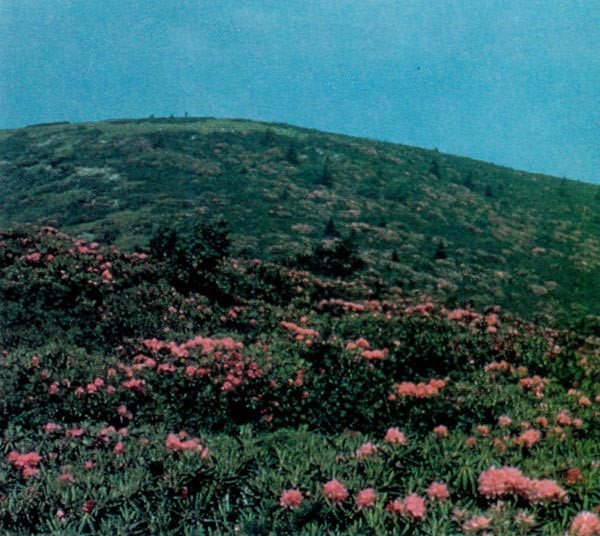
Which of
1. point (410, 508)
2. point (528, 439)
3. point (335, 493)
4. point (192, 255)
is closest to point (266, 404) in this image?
point (528, 439)

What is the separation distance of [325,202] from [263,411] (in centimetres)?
3266

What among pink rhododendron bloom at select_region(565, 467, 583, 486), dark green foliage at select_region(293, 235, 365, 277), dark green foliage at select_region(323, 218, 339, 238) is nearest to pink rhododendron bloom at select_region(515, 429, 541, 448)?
pink rhododendron bloom at select_region(565, 467, 583, 486)

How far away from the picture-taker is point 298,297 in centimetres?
1007

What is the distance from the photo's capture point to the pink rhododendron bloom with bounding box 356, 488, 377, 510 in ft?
8.31

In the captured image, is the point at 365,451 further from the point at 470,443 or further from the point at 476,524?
the point at 476,524

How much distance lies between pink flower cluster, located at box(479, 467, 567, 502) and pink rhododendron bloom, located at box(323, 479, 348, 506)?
0.67 m

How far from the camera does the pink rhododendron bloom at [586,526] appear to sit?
7.18 ft

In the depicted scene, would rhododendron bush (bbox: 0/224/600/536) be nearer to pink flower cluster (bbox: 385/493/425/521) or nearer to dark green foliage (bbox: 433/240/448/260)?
pink flower cluster (bbox: 385/493/425/521)

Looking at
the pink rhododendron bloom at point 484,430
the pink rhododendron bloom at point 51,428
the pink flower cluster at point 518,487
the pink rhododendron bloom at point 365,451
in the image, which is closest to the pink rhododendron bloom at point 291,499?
the pink rhododendron bloom at point 365,451

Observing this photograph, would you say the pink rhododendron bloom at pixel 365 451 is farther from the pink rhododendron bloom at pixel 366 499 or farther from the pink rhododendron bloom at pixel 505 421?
the pink rhododendron bloom at pixel 505 421

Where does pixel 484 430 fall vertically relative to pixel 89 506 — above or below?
above

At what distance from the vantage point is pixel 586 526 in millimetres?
2205

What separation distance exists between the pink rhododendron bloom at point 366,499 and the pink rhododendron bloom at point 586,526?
33.0 inches

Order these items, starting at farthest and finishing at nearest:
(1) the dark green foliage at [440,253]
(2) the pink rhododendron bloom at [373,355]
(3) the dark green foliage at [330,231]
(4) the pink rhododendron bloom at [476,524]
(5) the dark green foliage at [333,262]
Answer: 1. (3) the dark green foliage at [330,231]
2. (1) the dark green foliage at [440,253]
3. (5) the dark green foliage at [333,262]
4. (2) the pink rhododendron bloom at [373,355]
5. (4) the pink rhododendron bloom at [476,524]
